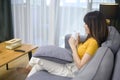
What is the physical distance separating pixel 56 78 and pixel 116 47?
0.65 meters

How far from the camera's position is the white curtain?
365 centimetres

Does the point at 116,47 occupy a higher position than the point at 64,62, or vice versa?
the point at 116,47

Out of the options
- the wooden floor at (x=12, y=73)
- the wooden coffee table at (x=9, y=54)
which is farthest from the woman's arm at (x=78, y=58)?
the wooden floor at (x=12, y=73)

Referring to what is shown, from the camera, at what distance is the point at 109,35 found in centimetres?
191

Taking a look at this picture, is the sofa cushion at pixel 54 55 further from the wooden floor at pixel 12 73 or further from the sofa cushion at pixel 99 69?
the wooden floor at pixel 12 73

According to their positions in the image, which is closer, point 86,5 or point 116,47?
point 116,47

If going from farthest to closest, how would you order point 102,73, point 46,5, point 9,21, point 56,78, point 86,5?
point 9,21 < point 46,5 < point 86,5 < point 56,78 < point 102,73

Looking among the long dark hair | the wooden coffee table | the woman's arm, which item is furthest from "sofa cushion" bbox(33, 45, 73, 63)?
the wooden coffee table

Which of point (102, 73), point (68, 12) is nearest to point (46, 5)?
point (68, 12)

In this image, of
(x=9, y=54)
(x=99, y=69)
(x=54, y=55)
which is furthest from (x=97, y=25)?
(x=9, y=54)

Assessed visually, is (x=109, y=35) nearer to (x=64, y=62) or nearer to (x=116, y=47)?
(x=116, y=47)

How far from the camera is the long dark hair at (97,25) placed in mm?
1787

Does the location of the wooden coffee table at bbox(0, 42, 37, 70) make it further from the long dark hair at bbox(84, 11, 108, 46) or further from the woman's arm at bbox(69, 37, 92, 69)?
the long dark hair at bbox(84, 11, 108, 46)

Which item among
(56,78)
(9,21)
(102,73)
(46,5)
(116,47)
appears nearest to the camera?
(102,73)
